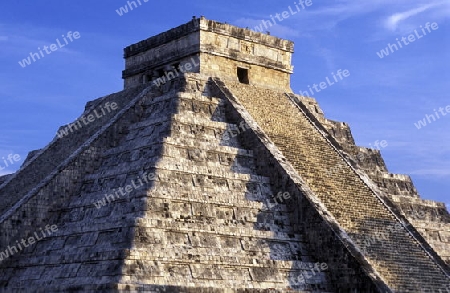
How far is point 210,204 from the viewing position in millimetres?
22062

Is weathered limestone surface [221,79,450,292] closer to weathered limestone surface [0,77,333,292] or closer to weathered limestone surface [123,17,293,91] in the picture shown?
weathered limestone surface [123,17,293,91]

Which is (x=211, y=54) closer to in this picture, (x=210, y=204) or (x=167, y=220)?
(x=210, y=204)

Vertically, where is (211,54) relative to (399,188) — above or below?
above

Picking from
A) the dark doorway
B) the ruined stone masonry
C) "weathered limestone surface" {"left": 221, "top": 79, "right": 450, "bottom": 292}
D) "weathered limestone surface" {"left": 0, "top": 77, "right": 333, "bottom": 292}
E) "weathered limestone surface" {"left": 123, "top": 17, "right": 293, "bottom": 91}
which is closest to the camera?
"weathered limestone surface" {"left": 0, "top": 77, "right": 333, "bottom": 292}

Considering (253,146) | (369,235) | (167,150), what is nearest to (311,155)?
(253,146)

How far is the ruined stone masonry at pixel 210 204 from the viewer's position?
808 inches

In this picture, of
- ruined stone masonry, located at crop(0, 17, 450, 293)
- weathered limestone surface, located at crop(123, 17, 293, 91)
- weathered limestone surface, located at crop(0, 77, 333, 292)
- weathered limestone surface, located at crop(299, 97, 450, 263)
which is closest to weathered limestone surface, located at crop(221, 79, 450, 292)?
ruined stone masonry, located at crop(0, 17, 450, 293)

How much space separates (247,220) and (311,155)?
4.71 metres

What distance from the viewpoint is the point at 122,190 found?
A: 2220 cm

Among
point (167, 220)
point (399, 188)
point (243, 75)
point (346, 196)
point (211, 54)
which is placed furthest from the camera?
point (243, 75)

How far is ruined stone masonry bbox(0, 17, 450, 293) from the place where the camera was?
2052 cm

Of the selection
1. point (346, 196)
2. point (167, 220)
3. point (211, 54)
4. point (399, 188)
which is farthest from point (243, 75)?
point (167, 220)

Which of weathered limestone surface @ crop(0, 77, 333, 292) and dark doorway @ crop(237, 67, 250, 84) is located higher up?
dark doorway @ crop(237, 67, 250, 84)

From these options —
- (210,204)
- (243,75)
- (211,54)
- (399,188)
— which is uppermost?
(211,54)
